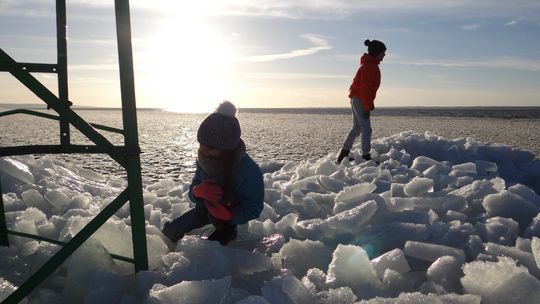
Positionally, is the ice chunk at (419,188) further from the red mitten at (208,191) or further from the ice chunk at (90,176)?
the ice chunk at (90,176)

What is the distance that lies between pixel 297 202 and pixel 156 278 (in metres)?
2.14

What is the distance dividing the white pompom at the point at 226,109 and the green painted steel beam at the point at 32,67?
98cm

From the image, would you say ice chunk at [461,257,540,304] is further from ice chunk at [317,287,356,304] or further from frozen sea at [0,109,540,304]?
ice chunk at [317,287,356,304]

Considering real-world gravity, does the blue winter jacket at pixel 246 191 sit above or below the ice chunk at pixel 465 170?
above

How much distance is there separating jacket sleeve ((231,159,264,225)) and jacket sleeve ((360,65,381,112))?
13.6 ft

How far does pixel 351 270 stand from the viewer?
8.52ft

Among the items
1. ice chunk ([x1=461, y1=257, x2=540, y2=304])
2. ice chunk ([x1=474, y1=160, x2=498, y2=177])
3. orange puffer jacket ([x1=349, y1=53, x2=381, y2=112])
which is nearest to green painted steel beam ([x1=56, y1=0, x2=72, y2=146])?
ice chunk ([x1=461, y1=257, x2=540, y2=304])

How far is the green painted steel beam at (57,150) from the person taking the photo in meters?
2.11

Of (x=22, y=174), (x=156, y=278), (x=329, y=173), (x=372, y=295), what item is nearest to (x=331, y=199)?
(x=329, y=173)

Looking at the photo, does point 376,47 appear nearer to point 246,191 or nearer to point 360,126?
point 360,126

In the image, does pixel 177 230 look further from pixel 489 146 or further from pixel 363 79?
pixel 489 146

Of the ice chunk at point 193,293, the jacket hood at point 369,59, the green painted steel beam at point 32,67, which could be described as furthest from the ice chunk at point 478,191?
the green painted steel beam at point 32,67

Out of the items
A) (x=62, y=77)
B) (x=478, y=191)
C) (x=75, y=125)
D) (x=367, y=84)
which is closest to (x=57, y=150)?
(x=75, y=125)

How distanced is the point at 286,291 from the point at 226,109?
114 cm
